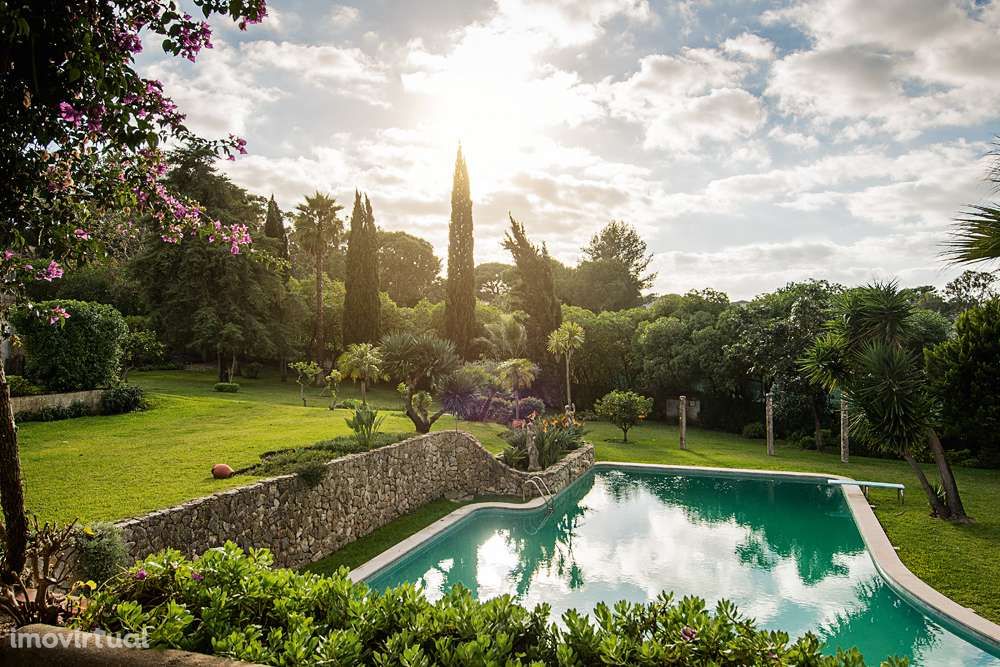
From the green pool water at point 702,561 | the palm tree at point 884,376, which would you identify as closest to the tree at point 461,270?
the green pool water at point 702,561

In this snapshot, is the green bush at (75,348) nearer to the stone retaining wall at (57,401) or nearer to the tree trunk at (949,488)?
the stone retaining wall at (57,401)

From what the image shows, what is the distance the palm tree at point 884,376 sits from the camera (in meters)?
10.6

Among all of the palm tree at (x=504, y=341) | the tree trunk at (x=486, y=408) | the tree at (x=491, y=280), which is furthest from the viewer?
the tree at (x=491, y=280)

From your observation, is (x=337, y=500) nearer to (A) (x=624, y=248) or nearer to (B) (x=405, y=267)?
(B) (x=405, y=267)

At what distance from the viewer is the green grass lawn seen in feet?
25.5

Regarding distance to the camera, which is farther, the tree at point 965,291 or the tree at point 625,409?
the tree at point 965,291

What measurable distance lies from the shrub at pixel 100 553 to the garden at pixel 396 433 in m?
0.02

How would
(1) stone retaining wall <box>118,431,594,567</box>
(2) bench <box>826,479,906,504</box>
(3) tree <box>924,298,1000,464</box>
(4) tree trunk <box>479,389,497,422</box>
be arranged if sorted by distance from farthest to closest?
(4) tree trunk <box>479,389,497,422</box> → (2) bench <box>826,479,906,504</box> → (3) tree <box>924,298,1000,464</box> → (1) stone retaining wall <box>118,431,594,567</box>

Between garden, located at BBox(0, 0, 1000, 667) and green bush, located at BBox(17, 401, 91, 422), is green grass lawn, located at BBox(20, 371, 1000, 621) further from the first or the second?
green bush, located at BBox(17, 401, 91, 422)

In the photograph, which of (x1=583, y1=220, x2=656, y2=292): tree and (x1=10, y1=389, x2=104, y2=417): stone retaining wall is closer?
(x1=10, y1=389, x2=104, y2=417): stone retaining wall

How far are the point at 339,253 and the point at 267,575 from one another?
143 ft

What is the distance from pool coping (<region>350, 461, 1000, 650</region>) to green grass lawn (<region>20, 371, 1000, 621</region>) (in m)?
0.23

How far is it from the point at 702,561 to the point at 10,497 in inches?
355

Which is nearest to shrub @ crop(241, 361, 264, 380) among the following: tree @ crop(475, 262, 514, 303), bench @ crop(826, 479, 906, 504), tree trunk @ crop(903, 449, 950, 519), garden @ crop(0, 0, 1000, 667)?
garden @ crop(0, 0, 1000, 667)
